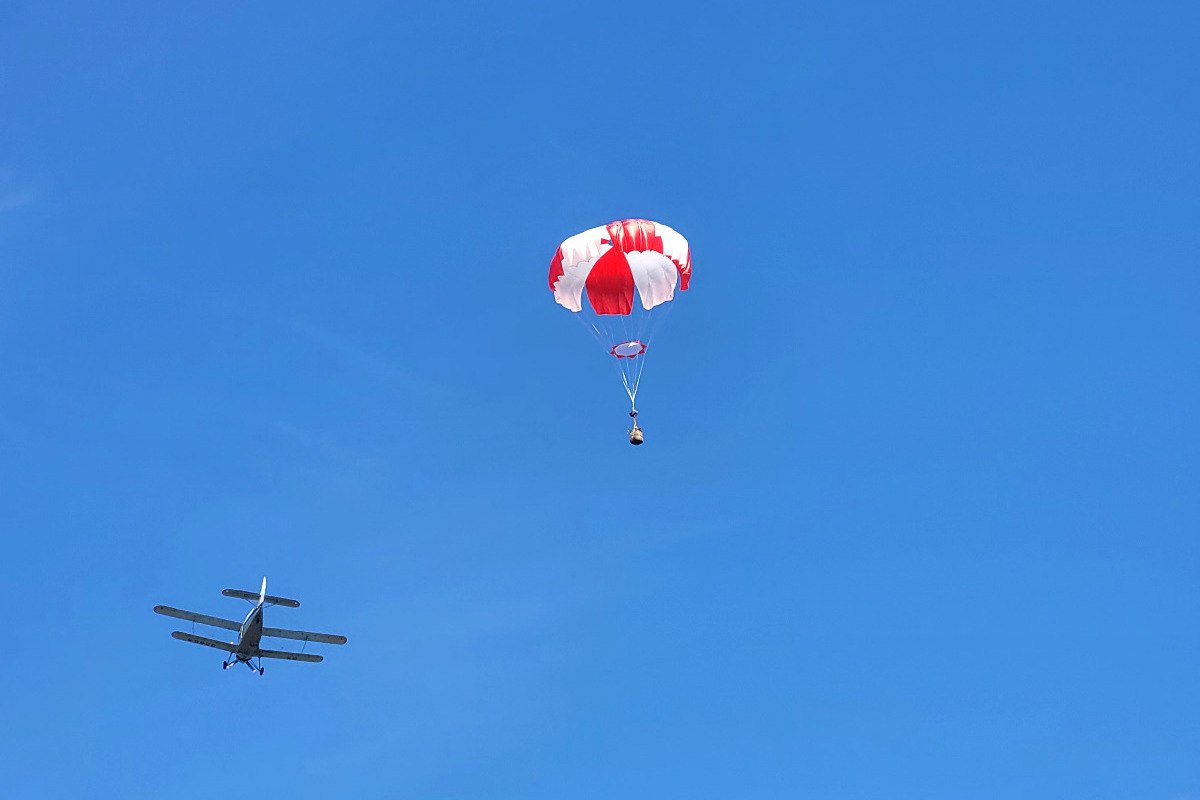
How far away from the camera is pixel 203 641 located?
2579 inches

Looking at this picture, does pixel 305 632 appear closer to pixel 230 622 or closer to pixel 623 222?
pixel 230 622

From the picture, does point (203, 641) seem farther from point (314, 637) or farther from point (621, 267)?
point (621, 267)

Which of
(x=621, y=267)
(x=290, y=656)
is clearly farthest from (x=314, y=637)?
(x=621, y=267)

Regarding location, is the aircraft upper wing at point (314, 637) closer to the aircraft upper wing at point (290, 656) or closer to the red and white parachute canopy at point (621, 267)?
the aircraft upper wing at point (290, 656)

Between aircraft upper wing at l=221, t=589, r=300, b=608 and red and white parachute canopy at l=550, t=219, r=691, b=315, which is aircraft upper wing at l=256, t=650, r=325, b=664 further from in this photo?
red and white parachute canopy at l=550, t=219, r=691, b=315

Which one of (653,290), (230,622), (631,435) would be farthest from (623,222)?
(230,622)

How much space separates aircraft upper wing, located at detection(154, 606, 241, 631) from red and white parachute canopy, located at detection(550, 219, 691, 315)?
2277 centimetres

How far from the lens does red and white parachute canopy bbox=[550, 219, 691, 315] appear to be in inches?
2185

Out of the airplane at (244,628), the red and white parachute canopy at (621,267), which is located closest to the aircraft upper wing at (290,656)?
the airplane at (244,628)

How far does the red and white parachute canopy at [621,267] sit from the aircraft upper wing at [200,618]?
74.7 feet

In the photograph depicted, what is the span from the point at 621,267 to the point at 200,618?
26390 millimetres

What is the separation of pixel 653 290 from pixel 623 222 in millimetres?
3113

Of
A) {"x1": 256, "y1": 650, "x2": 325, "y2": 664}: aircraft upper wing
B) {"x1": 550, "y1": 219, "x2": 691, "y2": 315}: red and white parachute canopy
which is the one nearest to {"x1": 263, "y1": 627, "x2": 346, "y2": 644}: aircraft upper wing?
{"x1": 256, "y1": 650, "x2": 325, "y2": 664}: aircraft upper wing

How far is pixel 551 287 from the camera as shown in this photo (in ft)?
187
